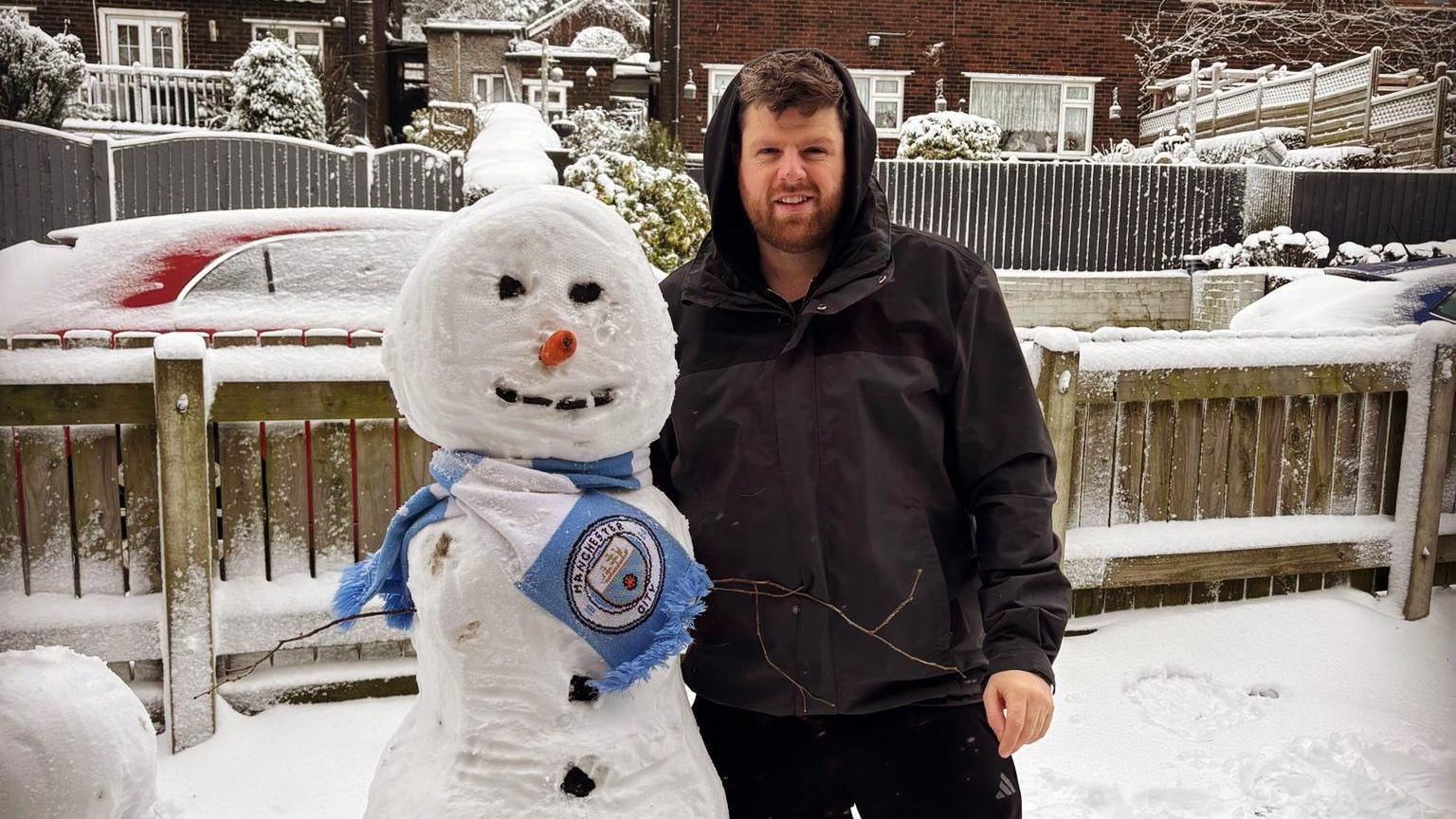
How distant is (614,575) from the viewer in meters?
1.57

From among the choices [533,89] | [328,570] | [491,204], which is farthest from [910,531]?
[533,89]

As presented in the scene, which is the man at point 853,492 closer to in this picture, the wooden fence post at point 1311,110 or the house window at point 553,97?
the wooden fence post at point 1311,110

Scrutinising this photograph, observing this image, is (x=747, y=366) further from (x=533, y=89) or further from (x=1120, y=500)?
(x=533, y=89)

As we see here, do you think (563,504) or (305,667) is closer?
(563,504)

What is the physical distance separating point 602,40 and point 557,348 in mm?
25385

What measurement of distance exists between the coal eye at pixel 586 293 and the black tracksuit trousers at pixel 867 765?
968 mm

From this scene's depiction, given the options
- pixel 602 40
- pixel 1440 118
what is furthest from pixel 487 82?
pixel 1440 118

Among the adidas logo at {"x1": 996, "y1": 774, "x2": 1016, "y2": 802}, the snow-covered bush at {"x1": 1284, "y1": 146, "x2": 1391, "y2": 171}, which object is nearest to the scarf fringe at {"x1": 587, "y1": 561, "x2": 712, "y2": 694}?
the adidas logo at {"x1": 996, "y1": 774, "x2": 1016, "y2": 802}

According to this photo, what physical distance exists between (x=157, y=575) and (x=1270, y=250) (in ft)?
46.1

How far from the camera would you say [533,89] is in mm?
24562

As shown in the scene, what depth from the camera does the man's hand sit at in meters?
1.79

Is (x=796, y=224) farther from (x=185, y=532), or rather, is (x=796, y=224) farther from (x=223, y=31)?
(x=223, y=31)

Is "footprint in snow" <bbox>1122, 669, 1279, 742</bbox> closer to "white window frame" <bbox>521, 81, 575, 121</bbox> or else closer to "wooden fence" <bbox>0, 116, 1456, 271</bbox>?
"wooden fence" <bbox>0, 116, 1456, 271</bbox>

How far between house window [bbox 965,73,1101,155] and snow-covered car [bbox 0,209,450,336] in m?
16.8
